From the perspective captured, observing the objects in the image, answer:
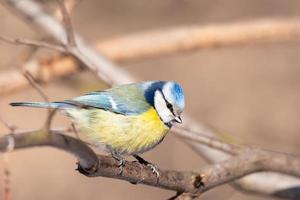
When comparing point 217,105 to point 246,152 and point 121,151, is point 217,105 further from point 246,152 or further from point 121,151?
point 121,151

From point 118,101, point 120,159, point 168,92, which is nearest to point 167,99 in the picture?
point 168,92

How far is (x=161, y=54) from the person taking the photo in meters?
3.14

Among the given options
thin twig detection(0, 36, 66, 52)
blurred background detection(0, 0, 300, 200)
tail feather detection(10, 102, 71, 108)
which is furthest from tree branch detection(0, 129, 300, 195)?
blurred background detection(0, 0, 300, 200)

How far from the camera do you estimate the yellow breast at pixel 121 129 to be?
1.94 m

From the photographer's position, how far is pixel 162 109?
2.00 m

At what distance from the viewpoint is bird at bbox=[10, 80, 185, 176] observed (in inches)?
76.5

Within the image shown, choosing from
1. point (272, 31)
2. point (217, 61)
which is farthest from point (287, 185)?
point (217, 61)

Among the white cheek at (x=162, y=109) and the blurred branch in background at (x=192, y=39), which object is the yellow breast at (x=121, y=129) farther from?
the blurred branch in background at (x=192, y=39)

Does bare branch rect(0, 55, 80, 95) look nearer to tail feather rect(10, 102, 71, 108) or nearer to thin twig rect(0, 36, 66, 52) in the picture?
thin twig rect(0, 36, 66, 52)

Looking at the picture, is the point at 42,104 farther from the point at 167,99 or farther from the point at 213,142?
the point at 213,142

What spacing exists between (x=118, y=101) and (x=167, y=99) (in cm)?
13

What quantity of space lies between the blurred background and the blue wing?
1.85 metres

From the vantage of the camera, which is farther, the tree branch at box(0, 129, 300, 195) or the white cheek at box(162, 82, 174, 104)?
the white cheek at box(162, 82, 174, 104)

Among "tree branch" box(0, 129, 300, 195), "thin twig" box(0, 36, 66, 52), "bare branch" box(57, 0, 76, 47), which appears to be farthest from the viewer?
"bare branch" box(57, 0, 76, 47)
